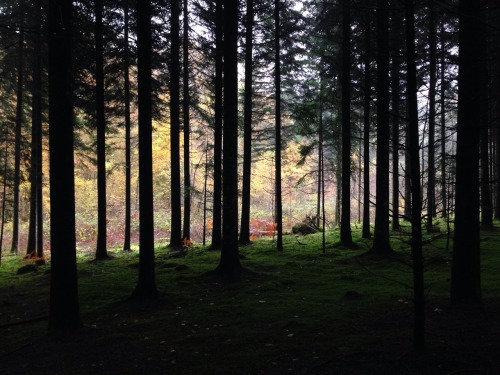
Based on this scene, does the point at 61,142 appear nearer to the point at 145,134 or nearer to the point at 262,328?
the point at 145,134

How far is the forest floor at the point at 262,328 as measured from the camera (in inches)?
189

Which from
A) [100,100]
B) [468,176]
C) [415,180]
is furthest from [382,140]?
[100,100]

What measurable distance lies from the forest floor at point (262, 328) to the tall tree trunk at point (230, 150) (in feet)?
2.59

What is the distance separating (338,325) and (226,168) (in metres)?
4.97

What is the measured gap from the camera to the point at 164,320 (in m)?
7.12

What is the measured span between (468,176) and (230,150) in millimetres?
5434

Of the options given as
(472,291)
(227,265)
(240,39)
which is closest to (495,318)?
(472,291)

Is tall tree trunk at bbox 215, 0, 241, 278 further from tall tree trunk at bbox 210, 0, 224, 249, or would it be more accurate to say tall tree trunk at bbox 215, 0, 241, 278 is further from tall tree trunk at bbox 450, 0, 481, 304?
tall tree trunk at bbox 450, 0, 481, 304

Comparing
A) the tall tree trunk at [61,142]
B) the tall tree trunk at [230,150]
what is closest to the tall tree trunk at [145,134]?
the tall tree trunk at [61,142]

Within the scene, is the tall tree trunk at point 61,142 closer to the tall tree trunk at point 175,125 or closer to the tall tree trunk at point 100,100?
the tall tree trunk at point 100,100

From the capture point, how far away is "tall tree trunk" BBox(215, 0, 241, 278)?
980 cm

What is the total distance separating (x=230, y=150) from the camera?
386 inches

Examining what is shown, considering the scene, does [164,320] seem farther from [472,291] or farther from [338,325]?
[472,291]

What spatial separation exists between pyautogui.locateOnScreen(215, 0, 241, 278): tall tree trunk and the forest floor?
2.59 ft
